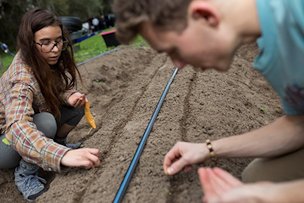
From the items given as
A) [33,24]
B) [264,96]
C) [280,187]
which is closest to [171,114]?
[33,24]

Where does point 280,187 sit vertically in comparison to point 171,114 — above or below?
above

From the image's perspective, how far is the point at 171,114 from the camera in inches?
118

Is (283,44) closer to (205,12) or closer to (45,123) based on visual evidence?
(205,12)

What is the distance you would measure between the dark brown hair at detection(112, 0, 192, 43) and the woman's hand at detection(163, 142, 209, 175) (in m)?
0.72

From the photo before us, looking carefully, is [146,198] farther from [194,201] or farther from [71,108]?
[71,108]

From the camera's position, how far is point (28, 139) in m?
2.17

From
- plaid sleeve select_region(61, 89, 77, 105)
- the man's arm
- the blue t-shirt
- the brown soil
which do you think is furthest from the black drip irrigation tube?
the blue t-shirt

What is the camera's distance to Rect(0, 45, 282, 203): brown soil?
2.04m

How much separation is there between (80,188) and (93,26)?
59.3ft

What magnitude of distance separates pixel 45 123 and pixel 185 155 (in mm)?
1220

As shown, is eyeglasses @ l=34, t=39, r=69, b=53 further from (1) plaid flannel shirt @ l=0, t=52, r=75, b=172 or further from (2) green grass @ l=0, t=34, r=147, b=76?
(2) green grass @ l=0, t=34, r=147, b=76

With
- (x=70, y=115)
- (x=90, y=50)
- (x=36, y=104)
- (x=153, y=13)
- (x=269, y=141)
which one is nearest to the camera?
(x=153, y=13)

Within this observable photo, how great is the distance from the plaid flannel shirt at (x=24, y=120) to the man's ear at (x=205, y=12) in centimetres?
132

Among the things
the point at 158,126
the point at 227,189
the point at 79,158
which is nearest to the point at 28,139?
the point at 79,158
